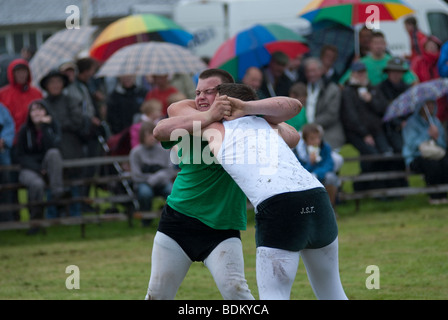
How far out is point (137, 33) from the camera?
14.4m

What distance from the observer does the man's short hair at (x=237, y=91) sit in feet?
16.6

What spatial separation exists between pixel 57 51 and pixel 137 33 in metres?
1.46

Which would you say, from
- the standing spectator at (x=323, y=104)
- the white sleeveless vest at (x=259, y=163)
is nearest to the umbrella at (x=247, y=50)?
the standing spectator at (x=323, y=104)

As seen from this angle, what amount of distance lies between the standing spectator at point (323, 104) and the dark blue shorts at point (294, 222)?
26.1ft

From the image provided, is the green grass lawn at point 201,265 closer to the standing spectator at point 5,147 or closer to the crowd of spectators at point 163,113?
the standing spectator at point 5,147

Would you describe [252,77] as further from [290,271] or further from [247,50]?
[290,271]

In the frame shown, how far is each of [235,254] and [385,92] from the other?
8570 millimetres

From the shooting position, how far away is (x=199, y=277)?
870cm

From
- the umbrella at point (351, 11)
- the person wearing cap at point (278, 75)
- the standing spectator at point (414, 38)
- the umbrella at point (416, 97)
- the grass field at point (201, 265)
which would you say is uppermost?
the umbrella at point (351, 11)

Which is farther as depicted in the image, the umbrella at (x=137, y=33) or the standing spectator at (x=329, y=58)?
the umbrella at (x=137, y=33)

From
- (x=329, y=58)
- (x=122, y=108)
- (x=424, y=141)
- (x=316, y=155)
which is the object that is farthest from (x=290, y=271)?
(x=329, y=58)

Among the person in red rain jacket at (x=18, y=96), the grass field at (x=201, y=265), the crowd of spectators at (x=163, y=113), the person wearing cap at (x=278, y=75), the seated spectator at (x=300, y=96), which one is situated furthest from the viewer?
the person wearing cap at (x=278, y=75)

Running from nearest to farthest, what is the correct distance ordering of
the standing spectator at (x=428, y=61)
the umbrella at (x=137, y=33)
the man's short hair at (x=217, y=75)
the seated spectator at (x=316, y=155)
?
the man's short hair at (x=217, y=75) < the seated spectator at (x=316, y=155) < the standing spectator at (x=428, y=61) < the umbrella at (x=137, y=33)

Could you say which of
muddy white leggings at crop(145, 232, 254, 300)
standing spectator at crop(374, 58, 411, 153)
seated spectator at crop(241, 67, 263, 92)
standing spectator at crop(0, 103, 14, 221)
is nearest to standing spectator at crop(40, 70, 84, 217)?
standing spectator at crop(0, 103, 14, 221)
